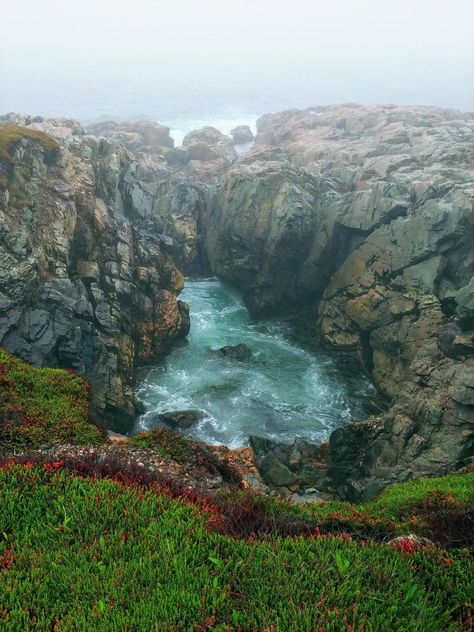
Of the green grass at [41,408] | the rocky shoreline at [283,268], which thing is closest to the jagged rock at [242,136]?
the rocky shoreline at [283,268]

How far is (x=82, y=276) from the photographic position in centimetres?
3403

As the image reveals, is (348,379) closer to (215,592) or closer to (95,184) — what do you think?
(95,184)

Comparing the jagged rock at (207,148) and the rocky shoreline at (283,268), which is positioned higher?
the jagged rock at (207,148)

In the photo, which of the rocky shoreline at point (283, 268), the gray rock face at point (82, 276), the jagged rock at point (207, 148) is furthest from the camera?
the jagged rock at point (207, 148)

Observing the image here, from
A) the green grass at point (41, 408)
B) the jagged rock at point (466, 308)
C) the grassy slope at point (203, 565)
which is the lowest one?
the green grass at point (41, 408)

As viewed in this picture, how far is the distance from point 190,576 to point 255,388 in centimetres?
3126

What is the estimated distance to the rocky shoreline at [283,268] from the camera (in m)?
26.8

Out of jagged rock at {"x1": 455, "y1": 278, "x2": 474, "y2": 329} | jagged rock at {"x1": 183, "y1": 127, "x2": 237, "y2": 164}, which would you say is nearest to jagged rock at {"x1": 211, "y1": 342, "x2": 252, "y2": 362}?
jagged rock at {"x1": 455, "y1": 278, "x2": 474, "y2": 329}

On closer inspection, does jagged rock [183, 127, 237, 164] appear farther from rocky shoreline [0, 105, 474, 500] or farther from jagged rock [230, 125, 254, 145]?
rocky shoreline [0, 105, 474, 500]

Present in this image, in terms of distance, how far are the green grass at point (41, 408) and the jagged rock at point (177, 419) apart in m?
13.2

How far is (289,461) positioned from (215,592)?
2305 centimetres

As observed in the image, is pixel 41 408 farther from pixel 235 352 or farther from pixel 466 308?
pixel 235 352

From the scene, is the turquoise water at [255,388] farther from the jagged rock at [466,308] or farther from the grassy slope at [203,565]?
the grassy slope at [203,565]

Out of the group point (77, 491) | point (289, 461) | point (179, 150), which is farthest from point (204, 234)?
point (77, 491)
